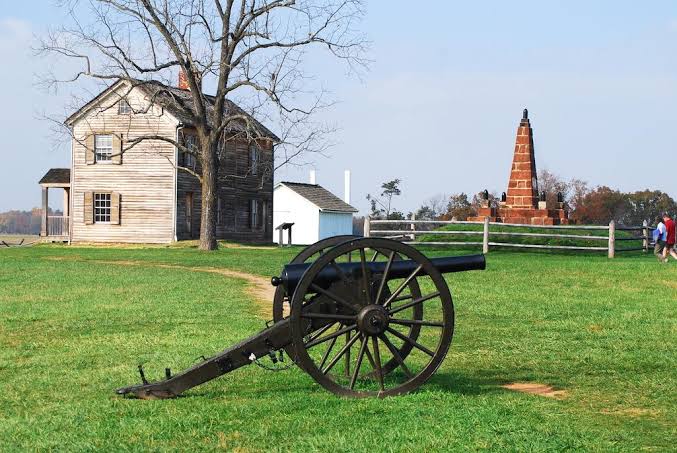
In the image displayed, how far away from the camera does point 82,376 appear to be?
10.8 m

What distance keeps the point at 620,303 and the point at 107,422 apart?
1312cm

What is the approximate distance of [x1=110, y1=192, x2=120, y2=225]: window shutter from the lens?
5025cm

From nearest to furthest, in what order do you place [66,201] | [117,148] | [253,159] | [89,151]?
1. [117,148]
2. [89,151]
3. [66,201]
4. [253,159]

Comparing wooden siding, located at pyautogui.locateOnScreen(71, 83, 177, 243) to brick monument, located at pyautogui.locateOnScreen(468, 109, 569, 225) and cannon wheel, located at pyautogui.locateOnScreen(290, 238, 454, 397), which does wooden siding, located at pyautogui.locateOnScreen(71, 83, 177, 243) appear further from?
cannon wheel, located at pyautogui.locateOnScreen(290, 238, 454, 397)

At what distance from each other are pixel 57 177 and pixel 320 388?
158ft

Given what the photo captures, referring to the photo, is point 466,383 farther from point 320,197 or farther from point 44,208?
point 320,197

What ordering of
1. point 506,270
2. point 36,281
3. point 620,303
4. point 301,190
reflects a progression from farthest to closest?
point 301,190
point 506,270
point 36,281
point 620,303

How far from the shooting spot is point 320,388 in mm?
9742

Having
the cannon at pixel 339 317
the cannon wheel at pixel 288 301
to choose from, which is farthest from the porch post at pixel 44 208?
the cannon at pixel 339 317

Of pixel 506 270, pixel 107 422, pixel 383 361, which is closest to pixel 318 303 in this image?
pixel 107 422

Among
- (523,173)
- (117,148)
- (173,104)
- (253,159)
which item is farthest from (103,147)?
(523,173)

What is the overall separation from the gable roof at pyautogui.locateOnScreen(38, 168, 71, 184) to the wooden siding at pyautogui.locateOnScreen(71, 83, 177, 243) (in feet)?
13.6

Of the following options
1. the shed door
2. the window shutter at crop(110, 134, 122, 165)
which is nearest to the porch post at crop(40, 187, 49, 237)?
the window shutter at crop(110, 134, 122, 165)

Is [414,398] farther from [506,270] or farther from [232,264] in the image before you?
[232,264]
